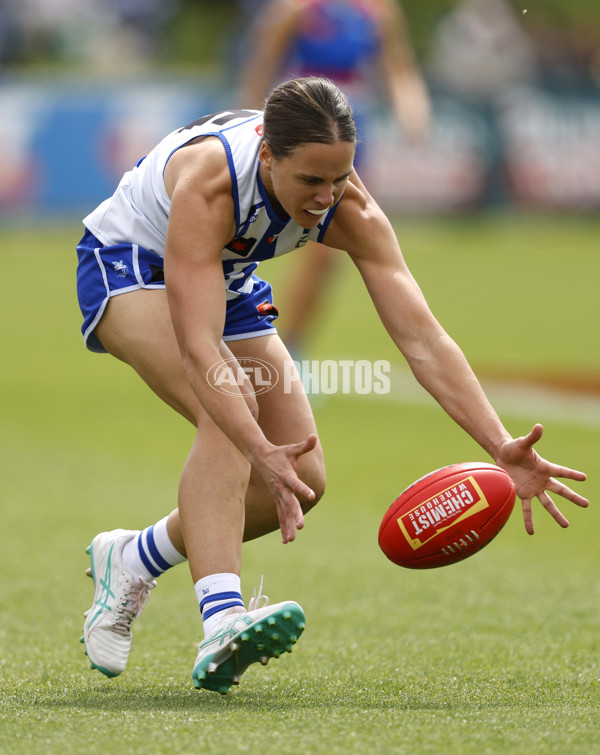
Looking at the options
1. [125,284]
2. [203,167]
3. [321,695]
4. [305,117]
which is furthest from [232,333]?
[321,695]

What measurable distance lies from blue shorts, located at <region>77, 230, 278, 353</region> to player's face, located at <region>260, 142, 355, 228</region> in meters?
0.51

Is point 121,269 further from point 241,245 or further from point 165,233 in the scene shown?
point 241,245

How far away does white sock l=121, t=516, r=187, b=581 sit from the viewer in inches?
157

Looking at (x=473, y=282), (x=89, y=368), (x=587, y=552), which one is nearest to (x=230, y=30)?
(x=473, y=282)

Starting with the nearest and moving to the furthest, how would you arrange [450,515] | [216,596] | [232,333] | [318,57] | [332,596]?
[216,596], [450,515], [232,333], [332,596], [318,57]

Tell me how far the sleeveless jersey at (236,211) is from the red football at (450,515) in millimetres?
821

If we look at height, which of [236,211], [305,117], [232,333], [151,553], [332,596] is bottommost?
Result: [332,596]

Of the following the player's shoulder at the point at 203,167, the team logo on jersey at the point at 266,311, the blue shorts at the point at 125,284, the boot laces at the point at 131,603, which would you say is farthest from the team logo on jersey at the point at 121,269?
the boot laces at the point at 131,603

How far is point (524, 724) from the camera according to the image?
3.04 m

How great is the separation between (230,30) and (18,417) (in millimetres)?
23156

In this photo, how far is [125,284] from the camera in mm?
3877

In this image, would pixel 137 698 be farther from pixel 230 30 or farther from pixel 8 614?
pixel 230 30

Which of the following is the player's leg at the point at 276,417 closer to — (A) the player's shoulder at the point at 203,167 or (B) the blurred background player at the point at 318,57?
(A) the player's shoulder at the point at 203,167

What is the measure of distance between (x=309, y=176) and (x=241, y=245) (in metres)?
0.41
